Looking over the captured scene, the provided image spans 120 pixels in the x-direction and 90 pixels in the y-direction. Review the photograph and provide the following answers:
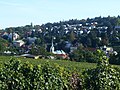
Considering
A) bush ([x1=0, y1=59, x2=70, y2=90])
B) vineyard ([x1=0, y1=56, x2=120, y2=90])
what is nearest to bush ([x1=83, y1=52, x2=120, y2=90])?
vineyard ([x1=0, y1=56, x2=120, y2=90])

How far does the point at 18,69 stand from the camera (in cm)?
1177

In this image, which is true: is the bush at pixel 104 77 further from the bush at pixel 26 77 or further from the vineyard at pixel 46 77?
the bush at pixel 26 77

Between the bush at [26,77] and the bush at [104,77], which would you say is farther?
the bush at [26,77]

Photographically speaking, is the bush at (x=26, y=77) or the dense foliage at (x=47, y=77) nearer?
the dense foliage at (x=47, y=77)

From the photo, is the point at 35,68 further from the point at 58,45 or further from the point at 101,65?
the point at 58,45

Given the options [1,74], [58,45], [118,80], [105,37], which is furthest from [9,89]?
[58,45]

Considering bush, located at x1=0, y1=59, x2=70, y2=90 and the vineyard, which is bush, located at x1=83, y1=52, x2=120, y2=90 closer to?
the vineyard

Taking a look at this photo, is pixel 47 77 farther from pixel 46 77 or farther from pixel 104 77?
pixel 104 77

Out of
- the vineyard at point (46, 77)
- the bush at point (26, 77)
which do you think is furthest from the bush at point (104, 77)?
the bush at point (26, 77)

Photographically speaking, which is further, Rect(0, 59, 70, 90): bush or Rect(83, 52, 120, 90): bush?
Rect(0, 59, 70, 90): bush

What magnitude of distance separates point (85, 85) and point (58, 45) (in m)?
88.2

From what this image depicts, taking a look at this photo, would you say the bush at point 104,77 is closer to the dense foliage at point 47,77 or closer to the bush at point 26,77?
the dense foliage at point 47,77

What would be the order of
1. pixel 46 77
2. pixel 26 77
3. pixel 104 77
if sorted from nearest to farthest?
1. pixel 104 77
2. pixel 26 77
3. pixel 46 77

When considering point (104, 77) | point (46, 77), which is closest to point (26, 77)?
point (46, 77)
